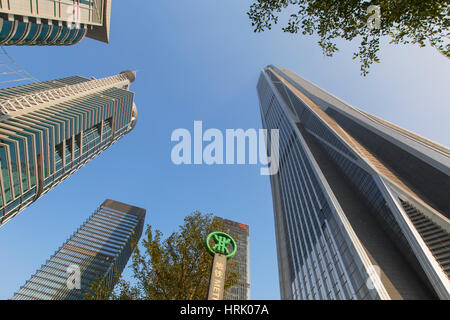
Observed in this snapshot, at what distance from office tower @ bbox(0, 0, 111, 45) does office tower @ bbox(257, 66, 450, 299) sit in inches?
2367

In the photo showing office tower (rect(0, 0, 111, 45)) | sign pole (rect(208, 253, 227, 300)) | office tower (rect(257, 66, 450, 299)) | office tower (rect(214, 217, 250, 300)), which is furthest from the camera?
office tower (rect(214, 217, 250, 300))

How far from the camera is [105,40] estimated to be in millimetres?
64688

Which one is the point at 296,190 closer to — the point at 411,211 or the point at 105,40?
the point at 411,211

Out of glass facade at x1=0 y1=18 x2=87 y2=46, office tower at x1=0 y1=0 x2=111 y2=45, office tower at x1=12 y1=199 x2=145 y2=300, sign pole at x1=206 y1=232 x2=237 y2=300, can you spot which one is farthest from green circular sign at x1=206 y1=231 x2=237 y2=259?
office tower at x1=12 y1=199 x2=145 y2=300

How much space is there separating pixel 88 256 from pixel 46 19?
125 metres

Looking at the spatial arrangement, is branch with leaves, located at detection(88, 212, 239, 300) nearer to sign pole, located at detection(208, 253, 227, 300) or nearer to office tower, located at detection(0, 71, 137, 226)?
sign pole, located at detection(208, 253, 227, 300)

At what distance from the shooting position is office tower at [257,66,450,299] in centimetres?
3384

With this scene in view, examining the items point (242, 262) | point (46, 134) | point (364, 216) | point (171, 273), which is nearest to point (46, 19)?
point (46, 134)

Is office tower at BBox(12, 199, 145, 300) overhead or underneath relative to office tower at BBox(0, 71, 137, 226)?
underneath

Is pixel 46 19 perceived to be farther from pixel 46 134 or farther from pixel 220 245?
pixel 220 245

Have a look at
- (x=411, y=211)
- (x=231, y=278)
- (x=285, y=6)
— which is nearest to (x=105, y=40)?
(x=285, y=6)

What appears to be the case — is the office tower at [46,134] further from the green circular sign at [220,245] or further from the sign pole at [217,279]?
the sign pole at [217,279]
